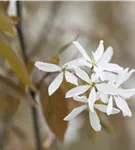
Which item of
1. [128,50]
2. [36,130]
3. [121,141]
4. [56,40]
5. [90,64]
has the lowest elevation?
[121,141]

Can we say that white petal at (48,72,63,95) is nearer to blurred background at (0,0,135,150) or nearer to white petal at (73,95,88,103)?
white petal at (73,95,88,103)

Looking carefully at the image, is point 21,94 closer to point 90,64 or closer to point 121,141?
point 90,64

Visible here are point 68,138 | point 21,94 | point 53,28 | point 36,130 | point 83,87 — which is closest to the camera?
point 83,87

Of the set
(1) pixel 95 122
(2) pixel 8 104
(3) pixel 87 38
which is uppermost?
(1) pixel 95 122

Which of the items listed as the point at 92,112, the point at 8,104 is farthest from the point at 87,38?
the point at 92,112

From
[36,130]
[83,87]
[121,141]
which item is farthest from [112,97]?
[121,141]

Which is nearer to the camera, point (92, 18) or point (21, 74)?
point (21, 74)

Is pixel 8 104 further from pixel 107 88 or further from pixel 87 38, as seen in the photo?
pixel 87 38

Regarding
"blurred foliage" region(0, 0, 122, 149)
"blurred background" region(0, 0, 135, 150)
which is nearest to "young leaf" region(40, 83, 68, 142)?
"blurred foliage" region(0, 0, 122, 149)
